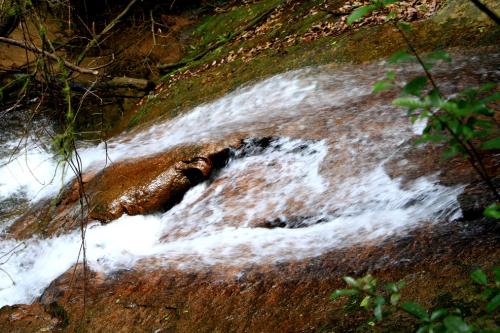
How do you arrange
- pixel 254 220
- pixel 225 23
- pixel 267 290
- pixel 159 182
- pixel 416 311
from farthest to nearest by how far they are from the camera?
pixel 225 23, pixel 159 182, pixel 254 220, pixel 267 290, pixel 416 311

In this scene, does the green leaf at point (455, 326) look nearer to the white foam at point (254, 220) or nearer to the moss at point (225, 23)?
the white foam at point (254, 220)

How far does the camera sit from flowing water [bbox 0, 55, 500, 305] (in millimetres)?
3885

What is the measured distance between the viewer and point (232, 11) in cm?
1079

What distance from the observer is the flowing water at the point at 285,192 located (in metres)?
3.88

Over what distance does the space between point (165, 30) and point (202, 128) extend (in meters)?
5.34

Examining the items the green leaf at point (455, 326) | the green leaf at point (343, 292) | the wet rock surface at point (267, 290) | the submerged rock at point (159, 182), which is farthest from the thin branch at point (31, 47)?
the green leaf at point (455, 326)

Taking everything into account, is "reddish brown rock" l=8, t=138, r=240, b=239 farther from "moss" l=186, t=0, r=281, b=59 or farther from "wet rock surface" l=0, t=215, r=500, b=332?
"moss" l=186, t=0, r=281, b=59

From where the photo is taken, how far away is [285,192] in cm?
479

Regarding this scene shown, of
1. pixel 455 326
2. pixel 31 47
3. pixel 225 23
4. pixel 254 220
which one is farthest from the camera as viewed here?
pixel 225 23

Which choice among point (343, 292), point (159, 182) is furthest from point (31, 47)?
point (343, 292)

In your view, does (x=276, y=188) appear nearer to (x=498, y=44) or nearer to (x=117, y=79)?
(x=498, y=44)

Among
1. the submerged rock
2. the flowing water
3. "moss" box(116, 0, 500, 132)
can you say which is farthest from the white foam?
"moss" box(116, 0, 500, 132)

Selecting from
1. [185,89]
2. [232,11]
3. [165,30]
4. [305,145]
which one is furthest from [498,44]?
[165,30]

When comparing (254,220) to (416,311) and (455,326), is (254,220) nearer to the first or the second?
(416,311)
